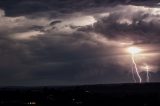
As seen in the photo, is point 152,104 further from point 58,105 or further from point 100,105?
point 58,105

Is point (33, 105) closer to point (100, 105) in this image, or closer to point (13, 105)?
point (13, 105)

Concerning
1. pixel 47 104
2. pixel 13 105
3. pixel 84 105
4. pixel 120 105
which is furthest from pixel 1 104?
pixel 120 105

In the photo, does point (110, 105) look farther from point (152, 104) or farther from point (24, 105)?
point (24, 105)

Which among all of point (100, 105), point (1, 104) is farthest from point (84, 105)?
point (1, 104)

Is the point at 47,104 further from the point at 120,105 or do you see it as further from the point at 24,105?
the point at 120,105

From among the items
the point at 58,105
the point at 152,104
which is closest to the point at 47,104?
the point at 58,105

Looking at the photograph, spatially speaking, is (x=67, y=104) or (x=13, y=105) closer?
(x=13, y=105)

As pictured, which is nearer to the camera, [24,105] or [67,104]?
[24,105]
